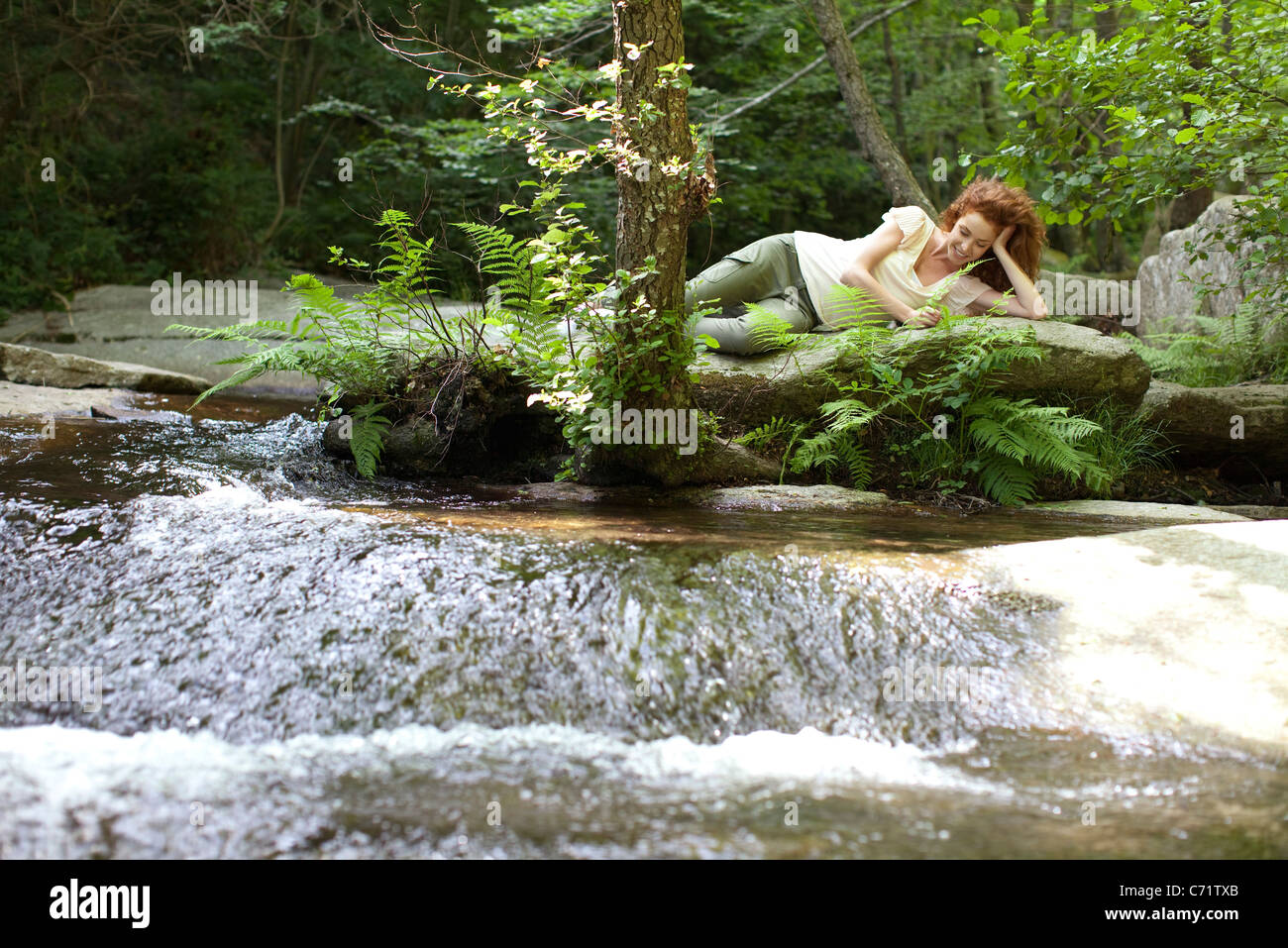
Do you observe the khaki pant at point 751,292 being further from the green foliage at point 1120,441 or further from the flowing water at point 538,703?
the flowing water at point 538,703

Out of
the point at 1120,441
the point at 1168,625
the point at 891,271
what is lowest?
the point at 1168,625

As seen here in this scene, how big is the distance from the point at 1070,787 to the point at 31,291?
1229cm

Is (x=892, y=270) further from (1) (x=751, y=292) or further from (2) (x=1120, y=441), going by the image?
(2) (x=1120, y=441)

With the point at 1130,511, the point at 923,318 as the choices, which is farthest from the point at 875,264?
the point at 1130,511

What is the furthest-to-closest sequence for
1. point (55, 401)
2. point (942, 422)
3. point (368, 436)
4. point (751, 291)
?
point (55, 401) → point (751, 291) → point (942, 422) → point (368, 436)

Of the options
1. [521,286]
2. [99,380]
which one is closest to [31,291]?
[99,380]

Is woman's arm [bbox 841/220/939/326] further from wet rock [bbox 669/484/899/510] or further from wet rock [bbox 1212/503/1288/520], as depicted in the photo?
wet rock [bbox 1212/503/1288/520]

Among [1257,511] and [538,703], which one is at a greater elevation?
[1257,511]

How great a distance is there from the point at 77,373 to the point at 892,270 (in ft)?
19.9

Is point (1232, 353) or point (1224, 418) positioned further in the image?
point (1232, 353)

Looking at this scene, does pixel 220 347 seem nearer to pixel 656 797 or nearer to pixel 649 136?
pixel 649 136

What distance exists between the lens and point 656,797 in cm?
246

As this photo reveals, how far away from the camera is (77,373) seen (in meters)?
7.18

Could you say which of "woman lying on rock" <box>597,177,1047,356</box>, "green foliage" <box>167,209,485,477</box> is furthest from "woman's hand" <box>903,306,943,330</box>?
"green foliage" <box>167,209,485,477</box>
